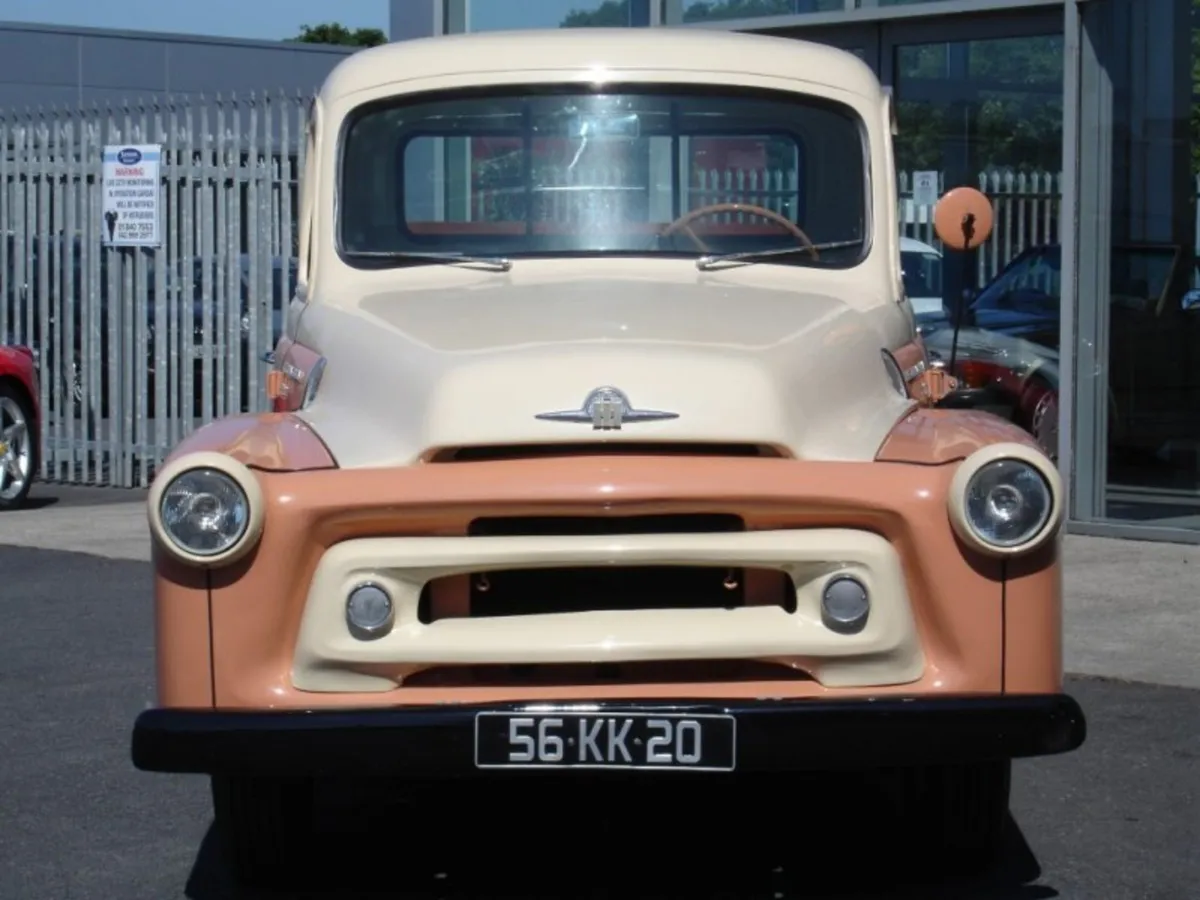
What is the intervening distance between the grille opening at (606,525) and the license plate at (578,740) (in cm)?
40

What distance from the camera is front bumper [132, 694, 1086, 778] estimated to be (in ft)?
15.4

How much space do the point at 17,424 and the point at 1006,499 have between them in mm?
10467

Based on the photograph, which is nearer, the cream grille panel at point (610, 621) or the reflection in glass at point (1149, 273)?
the cream grille panel at point (610, 621)

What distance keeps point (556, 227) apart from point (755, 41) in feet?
2.84

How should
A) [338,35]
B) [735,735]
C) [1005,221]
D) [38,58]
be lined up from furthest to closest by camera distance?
[338,35], [38,58], [1005,221], [735,735]

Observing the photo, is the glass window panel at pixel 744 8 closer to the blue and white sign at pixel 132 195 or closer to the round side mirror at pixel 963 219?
the blue and white sign at pixel 132 195

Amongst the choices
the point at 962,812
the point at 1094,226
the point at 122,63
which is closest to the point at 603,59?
the point at 962,812

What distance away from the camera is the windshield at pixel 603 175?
6223 millimetres

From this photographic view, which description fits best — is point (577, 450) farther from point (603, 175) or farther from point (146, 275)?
point (146, 275)

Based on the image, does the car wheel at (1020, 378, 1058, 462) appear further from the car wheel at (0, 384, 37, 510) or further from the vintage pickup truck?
the vintage pickup truck

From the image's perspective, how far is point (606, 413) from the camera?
16.4 feet

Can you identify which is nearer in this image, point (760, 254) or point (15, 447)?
point (760, 254)

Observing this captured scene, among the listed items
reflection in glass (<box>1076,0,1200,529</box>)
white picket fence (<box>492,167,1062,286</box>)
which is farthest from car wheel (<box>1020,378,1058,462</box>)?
white picket fence (<box>492,167,1062,286</box>)

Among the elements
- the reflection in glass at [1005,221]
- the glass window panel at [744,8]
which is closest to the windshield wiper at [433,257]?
the reflection in glass at [1005,221]
